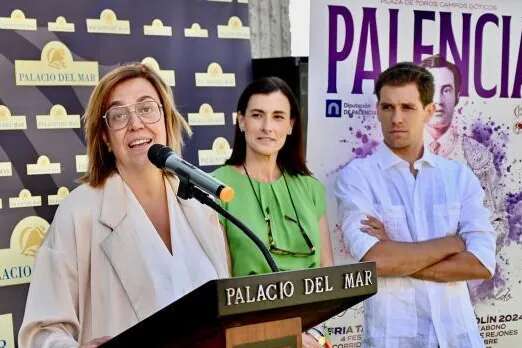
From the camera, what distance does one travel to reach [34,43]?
286 centimetres

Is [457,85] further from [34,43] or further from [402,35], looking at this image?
[34,43]

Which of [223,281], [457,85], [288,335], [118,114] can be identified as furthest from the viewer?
[457,85]

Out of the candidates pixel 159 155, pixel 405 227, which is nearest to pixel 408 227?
pixel 405 227

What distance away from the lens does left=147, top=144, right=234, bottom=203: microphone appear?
1.64 meters

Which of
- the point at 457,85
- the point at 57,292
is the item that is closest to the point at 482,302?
the point at 457,85

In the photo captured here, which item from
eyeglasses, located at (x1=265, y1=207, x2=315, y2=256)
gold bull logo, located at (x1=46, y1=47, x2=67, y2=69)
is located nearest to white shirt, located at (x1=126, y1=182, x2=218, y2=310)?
eyeglasses, located at (x1=265, y1=207, x2=315, y2=256)

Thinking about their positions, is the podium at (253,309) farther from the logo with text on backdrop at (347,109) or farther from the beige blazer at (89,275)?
the logo with text on backdrop at (347,109)

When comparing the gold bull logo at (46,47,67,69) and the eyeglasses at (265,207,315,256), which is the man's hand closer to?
the eyeglasses at (265,207,315,256)

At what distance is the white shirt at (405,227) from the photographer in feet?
10.9

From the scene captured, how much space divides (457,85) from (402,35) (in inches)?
13.6

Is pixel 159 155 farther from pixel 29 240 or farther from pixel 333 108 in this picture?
pixel 333 108

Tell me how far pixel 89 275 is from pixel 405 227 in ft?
5.26

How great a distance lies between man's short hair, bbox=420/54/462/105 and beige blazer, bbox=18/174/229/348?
1710mm

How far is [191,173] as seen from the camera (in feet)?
5.66
